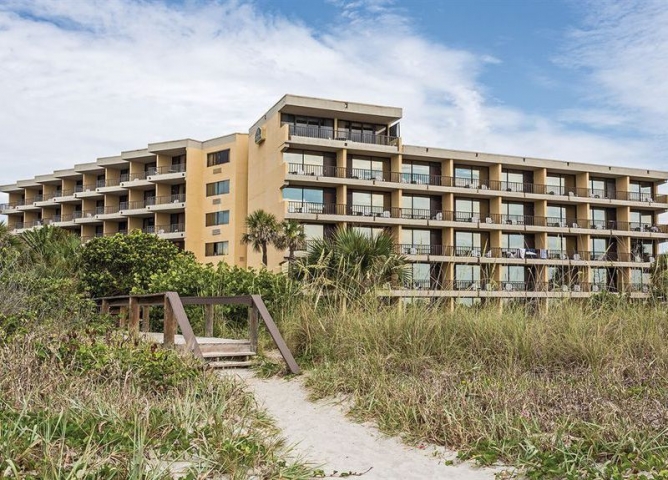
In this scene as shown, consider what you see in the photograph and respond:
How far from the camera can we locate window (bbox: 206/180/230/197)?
49.8m

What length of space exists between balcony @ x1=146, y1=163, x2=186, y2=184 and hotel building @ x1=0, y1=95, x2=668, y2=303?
0.36 ft

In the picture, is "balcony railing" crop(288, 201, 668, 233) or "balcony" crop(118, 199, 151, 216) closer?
"balcony railing" crop(288, 201, 668, 233)

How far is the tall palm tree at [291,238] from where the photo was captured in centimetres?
3769

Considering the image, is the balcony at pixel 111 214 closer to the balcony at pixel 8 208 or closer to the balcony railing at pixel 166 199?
the balcony railing at pixel 166 199

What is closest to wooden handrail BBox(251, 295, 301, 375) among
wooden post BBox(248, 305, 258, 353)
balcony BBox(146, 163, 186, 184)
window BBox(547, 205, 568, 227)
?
wooden post BBox(248, 305, 258, 353)

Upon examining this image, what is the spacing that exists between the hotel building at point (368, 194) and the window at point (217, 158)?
12 cm

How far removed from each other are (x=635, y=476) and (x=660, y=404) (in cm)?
177

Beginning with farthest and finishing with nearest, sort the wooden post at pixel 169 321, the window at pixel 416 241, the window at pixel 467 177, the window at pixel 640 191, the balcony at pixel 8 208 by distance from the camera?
the balcony at pixel 8 208, the window at pixel 640 191, the window at pixel 467 177, the window at pixel 416 241, the wooden post at pixel 169 321

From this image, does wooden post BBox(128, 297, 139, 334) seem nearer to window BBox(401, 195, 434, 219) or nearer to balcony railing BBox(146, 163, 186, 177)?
window BBox(401, 195, 434, 219)

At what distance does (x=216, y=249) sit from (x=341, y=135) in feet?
43.9

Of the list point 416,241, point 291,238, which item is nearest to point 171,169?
point 291,238

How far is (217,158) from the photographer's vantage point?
51156mm

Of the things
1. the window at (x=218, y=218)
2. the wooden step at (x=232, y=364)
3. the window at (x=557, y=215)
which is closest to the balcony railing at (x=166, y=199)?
the window at (x=218, y=218)

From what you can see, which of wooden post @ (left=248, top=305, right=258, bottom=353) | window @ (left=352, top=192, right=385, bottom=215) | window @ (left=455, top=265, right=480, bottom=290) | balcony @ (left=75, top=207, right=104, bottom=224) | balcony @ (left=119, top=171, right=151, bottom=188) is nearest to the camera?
wooden post @ (left=248, top=305, right=258, bottom=353)
